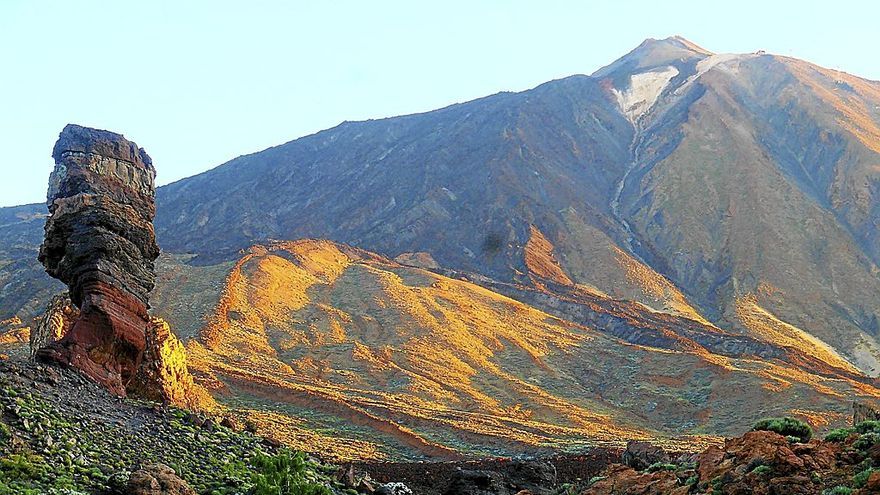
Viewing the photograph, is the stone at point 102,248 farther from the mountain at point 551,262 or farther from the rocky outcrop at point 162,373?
the mountain at point 551,262

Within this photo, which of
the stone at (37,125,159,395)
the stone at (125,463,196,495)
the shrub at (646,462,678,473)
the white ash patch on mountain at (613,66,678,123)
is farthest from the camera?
the white ash patch on mountain at (613,66,678,123)

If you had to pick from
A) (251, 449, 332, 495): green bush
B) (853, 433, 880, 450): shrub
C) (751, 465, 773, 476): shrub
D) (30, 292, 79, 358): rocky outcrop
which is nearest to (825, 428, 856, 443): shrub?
(853, 433, 880, 450): shrub

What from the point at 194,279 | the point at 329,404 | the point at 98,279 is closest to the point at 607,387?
the point at 329,404

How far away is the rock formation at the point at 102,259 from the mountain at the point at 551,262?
15.2m

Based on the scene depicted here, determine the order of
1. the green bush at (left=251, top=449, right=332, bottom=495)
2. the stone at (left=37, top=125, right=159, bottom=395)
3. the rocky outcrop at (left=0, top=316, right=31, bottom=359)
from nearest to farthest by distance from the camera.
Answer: the green bush at (left=251, top=449, right=332, bottom=495) < the stone at (left=37, top=125, right=159, bottom=395) < the rocky outcrop at (left=0, top=316, right=31, bottom=359)

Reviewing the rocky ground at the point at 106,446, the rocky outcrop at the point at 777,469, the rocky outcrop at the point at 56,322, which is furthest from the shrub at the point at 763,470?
the rocky outcrop at the point at 56,322

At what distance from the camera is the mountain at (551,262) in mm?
44562

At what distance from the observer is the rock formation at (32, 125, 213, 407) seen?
668 inches

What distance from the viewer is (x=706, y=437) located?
129 feet

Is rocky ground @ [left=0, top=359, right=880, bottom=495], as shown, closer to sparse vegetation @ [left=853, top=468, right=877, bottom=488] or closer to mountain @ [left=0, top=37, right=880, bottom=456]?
sparse vegetation @ [left=853, top=468, right=877, bottom=488]

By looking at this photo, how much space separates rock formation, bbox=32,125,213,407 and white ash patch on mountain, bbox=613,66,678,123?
384 feet

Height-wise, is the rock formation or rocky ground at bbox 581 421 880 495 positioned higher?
the rock formation

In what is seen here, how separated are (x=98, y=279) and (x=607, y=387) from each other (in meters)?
37.3

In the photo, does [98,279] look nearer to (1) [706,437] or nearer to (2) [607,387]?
(1) [706,437]
